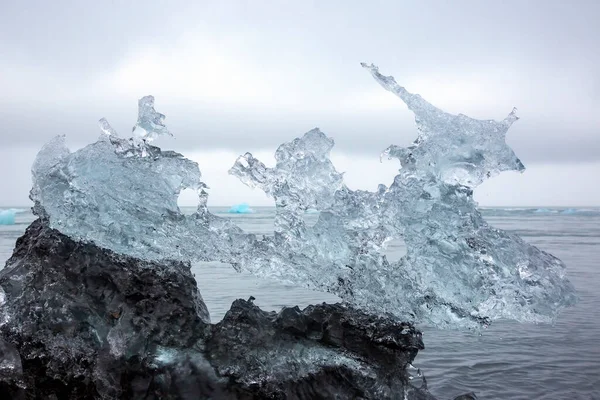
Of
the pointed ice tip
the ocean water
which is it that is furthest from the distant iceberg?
the pointed ice tip

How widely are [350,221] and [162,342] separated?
127 centimetres

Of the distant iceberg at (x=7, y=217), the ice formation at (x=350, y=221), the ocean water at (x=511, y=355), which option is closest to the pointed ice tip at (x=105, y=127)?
the ice formation at (x=350, y=221)

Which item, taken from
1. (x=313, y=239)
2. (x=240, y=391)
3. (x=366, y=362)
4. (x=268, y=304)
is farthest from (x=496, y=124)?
(x=268, y=304)

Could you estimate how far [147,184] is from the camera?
3.39m

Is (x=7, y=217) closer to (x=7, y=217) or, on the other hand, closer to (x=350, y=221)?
(x=7, y=217)

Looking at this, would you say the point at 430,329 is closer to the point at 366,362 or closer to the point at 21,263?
the point at 366,362

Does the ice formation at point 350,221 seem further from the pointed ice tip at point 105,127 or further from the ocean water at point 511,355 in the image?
the ocean water at point 511,355

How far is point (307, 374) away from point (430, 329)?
14.0ft

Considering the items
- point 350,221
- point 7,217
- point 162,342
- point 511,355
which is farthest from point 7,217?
point 350,221

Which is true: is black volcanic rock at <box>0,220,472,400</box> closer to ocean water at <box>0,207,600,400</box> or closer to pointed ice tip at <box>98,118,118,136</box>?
pointed ice tip at <box>98,118,118,136</box>

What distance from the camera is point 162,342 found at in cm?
295

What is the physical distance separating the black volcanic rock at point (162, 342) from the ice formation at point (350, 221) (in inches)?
6.9

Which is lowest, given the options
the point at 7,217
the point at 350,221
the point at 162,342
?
the point at 7,217

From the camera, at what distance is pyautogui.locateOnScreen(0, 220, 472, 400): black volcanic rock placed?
9.47 ft
